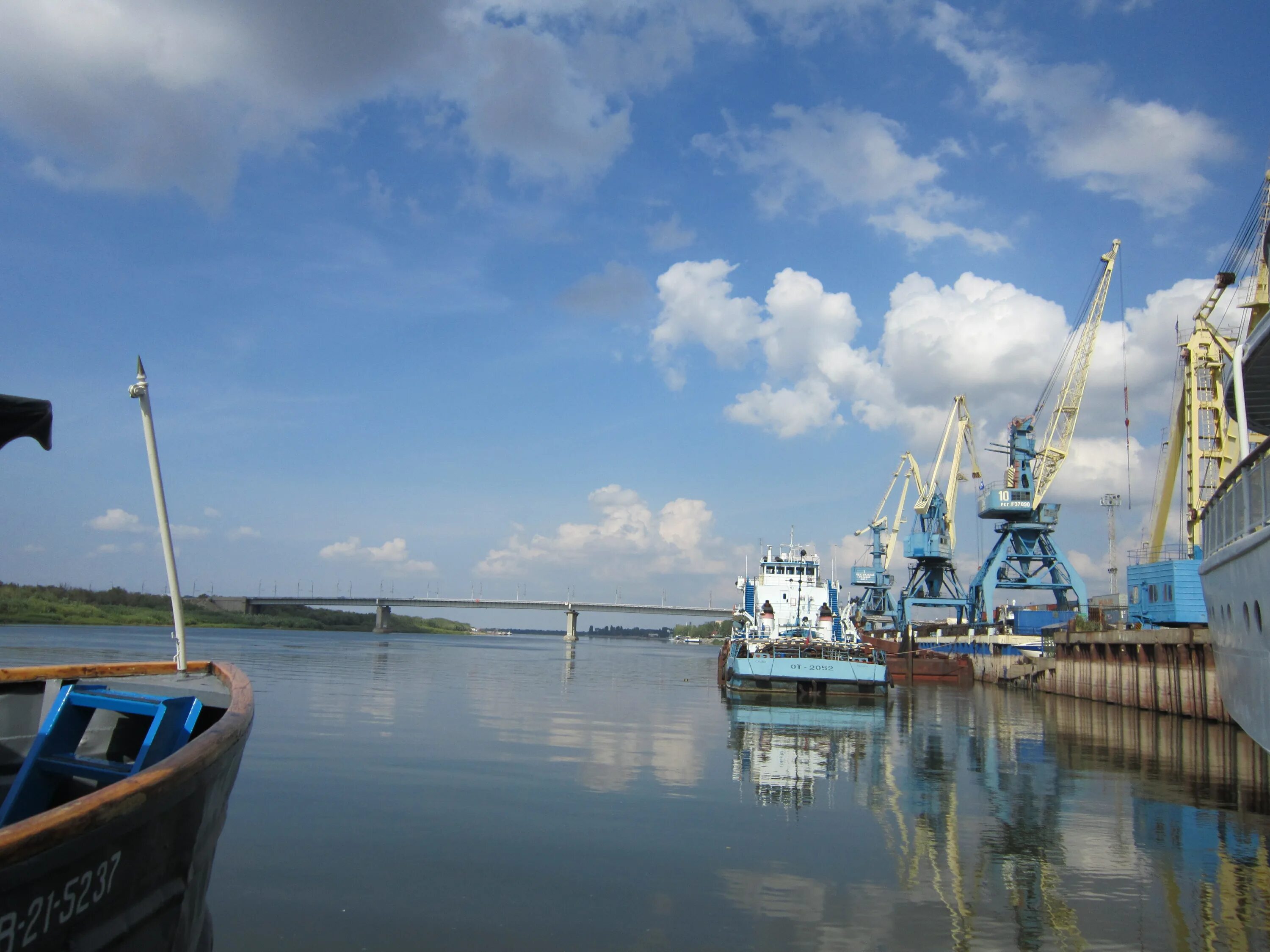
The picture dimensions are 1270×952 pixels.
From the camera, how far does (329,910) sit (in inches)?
390

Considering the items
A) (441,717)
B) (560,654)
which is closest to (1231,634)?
(441,717)

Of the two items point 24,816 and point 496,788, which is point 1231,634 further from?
A: point 24,816

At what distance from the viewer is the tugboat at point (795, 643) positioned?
39406 millimetres

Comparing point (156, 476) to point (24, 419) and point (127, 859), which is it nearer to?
point (24, 419)

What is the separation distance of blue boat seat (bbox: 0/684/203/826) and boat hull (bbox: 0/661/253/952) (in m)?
0.46

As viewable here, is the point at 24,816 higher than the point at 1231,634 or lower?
lower

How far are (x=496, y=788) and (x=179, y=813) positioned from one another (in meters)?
11.4

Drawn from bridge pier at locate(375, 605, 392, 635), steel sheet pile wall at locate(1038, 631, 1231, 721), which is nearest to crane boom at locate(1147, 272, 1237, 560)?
steel sheet pile wall at locate(1038, 631, 1231, 721)

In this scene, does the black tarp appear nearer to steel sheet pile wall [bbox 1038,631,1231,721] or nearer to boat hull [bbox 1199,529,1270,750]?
boat hull [bbox 1199,529,1270,750]

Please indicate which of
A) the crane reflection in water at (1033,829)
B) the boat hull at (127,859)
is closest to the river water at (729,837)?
the crane reflection in water at (1033,829)

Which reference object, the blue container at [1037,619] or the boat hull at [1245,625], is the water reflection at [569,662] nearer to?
the blue container at [1037,619]

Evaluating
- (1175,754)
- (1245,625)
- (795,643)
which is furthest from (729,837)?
(795,643)

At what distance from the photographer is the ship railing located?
14.4m

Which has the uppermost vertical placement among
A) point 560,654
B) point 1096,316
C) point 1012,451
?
point 1096,316
